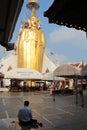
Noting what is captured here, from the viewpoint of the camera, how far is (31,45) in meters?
58.8

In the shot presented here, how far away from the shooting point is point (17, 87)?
156ft

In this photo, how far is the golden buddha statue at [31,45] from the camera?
58125 mm

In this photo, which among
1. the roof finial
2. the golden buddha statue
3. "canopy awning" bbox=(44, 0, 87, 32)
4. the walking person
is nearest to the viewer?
"canopy awning" bbox=(44, 0, 87, 32)

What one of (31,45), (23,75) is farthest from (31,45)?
(23,75)

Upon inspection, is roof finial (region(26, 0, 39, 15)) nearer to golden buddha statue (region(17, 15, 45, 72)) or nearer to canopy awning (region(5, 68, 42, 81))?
golden buddha statue (region(17, 15, 45, 72))

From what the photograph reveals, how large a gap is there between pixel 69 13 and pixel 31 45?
166 feet

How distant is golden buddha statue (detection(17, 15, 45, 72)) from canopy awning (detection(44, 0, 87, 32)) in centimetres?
4892

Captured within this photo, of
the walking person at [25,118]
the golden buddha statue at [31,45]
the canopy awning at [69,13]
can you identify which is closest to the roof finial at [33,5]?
the golden buddha statue at [31,45]

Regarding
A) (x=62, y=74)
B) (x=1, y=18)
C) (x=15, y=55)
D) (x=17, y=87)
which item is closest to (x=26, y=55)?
(x=15, y=55)

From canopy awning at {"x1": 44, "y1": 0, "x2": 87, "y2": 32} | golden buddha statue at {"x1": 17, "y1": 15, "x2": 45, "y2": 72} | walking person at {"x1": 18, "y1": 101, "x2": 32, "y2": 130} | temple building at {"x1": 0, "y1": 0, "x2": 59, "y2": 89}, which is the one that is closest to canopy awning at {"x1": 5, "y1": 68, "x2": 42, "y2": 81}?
temple building at {"x1": 0, "y1": 0, "x2": 59, "y2": 89}

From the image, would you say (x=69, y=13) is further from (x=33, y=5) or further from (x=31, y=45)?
(x=33, y=5)

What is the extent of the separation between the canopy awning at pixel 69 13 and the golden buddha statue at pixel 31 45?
4892 cm

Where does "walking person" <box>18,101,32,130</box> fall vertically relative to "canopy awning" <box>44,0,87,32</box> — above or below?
below

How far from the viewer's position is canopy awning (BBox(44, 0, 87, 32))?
7.43 metres
